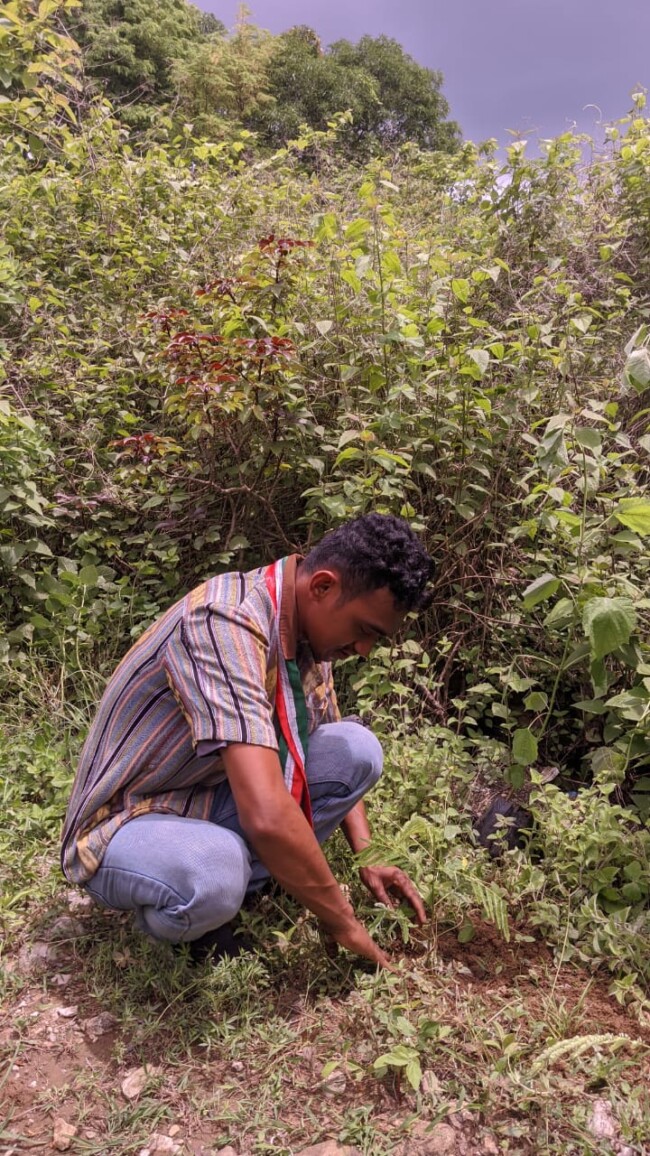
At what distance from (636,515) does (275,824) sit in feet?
4.01

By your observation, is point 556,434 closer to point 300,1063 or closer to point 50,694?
point 300,1063

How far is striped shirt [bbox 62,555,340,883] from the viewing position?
156cm

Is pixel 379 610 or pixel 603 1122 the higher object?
pixel 379 610

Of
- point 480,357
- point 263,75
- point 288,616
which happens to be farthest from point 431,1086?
point 263,75

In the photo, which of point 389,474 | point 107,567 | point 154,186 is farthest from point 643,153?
point 107,567

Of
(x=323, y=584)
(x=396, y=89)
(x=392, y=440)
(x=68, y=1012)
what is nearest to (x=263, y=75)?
(x=396, y=89)

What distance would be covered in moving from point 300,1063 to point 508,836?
2.98ft

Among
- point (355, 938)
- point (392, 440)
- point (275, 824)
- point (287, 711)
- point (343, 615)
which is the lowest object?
point (355, 938)

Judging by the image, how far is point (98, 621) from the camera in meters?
3.13

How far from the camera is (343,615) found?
1.69 meters

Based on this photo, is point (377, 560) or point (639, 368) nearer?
point (377, 560)

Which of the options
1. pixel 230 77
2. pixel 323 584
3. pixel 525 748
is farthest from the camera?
pixel 230 77

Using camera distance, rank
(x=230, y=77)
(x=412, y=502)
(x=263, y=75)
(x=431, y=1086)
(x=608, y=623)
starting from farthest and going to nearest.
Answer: (x=263, y=75)
(x=230, y=77)
(x=412, y=502)
(x=608, y=623)
(x=431, y=1086)

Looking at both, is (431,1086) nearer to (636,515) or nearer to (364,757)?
(364,757)
